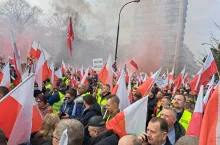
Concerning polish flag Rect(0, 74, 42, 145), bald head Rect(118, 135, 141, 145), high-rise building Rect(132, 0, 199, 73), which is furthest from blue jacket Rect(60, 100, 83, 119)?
high-rise building Rect(132, 0, 199, 73)

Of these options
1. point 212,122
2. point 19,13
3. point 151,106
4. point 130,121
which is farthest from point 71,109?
point 19,13

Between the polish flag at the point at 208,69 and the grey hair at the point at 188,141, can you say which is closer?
the grey hair at the point at 188,141

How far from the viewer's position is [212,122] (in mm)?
1989

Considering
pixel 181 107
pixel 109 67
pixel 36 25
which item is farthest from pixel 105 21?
pixel 181 107

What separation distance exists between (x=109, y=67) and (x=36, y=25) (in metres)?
32.6

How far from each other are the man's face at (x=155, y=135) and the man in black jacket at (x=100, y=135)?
1.57ft

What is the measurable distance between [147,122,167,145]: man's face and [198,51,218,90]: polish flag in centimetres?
537

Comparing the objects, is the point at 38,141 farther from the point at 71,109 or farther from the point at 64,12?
the point at 64,12

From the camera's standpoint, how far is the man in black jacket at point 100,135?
3354mm

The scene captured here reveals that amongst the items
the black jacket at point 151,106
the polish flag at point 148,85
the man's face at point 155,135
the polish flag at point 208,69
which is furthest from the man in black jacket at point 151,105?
the man's face at point 155,135

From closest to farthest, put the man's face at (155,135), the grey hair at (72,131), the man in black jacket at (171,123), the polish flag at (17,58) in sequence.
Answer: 1. the grey hair at (72,131)
2. the man's face at (155,135)
3. the man in black jacket at (171,123)
4. the polish flag at (17,58)

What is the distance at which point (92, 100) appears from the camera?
4.95 m

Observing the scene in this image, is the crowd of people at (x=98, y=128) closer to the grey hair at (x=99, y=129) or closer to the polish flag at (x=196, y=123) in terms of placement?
the grey hair at (x=99, y=129)

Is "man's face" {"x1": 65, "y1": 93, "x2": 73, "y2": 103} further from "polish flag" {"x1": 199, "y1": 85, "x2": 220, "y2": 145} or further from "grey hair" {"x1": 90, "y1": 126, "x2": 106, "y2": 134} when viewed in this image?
"polish flag" {"x1": 199, "y1": 85, "x2": 220, "y2": 145}
